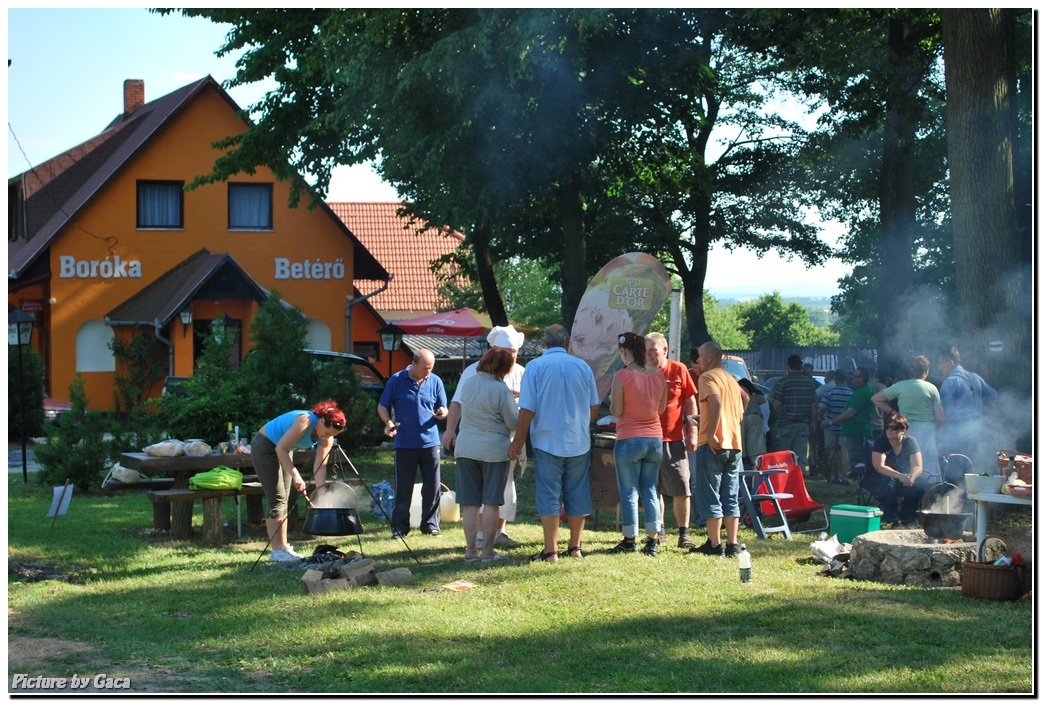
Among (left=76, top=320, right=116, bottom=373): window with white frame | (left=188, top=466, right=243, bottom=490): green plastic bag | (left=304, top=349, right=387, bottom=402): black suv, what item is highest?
(left=76, top=320, right=116, bottom=373): window with white frame

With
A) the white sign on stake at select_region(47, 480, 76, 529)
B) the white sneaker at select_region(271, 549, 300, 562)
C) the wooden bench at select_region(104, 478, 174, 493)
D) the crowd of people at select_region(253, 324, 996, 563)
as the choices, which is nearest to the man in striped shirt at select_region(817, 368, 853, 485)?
the crowd of people at select_region(253, 324, 996, 563)

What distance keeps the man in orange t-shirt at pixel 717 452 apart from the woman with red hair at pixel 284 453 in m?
2.87

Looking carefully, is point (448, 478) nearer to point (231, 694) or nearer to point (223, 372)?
point (223, 372)

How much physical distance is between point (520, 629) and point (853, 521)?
13.5ft

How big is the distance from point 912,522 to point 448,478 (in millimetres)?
5786

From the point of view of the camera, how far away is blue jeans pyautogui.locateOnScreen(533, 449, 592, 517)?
795cm

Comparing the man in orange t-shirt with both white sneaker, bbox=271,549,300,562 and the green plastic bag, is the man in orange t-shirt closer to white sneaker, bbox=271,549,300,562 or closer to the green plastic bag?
white sneaker, bbox=271,549,300,562

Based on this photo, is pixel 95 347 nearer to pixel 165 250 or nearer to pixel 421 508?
pixel 165 250

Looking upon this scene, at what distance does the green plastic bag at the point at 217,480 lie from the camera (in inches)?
357

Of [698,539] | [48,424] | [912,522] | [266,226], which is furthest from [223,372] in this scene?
[266,226]

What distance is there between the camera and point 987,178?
10.4 meters

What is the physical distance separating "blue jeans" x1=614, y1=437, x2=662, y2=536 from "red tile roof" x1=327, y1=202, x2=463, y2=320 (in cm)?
3228

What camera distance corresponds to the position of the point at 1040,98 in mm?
5500

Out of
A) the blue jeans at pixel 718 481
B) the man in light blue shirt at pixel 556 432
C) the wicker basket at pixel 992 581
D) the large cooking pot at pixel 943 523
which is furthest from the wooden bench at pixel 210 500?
the wicker basket at pixel 992 581
